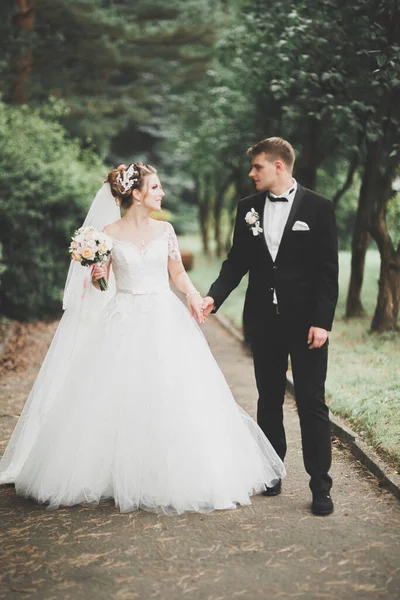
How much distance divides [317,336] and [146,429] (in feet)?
4.48

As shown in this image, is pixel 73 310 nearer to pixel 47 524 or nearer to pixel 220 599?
pixel 47 524

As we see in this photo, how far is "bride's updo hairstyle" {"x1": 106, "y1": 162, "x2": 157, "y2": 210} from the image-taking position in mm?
5785

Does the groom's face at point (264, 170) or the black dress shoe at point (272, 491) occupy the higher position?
the groom's face at point (264, 170)

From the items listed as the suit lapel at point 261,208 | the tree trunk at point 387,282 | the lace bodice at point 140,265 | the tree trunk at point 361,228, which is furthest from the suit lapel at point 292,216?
the tree trunk at point 361,228

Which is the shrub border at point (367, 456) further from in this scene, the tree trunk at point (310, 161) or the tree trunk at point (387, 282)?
the tree trunk at point (310, 161)

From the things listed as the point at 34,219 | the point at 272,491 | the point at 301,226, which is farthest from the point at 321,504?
the point at 34,219

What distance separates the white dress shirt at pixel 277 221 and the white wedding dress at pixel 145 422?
2.90 feet

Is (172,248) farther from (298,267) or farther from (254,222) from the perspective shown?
(298,267)

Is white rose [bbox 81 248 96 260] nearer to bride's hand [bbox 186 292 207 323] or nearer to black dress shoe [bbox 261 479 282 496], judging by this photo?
bride's hand [bbox 186 292 207 323]

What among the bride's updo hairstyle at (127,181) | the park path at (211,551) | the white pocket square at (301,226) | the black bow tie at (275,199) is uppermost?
the bride's updo hairstyle at (127,181)

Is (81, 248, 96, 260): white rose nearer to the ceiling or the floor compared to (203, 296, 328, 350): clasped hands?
nearer to the ceiling

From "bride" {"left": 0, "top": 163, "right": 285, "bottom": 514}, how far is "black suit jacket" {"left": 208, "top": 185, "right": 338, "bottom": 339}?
1.83ft

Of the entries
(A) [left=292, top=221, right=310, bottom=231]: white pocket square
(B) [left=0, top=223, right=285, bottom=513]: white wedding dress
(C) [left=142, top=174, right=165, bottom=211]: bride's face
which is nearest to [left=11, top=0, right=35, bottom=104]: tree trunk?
(C) [left=142, top=174, right=165, bottom=211]: bride's face

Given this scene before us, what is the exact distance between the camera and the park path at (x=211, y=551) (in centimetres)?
400
